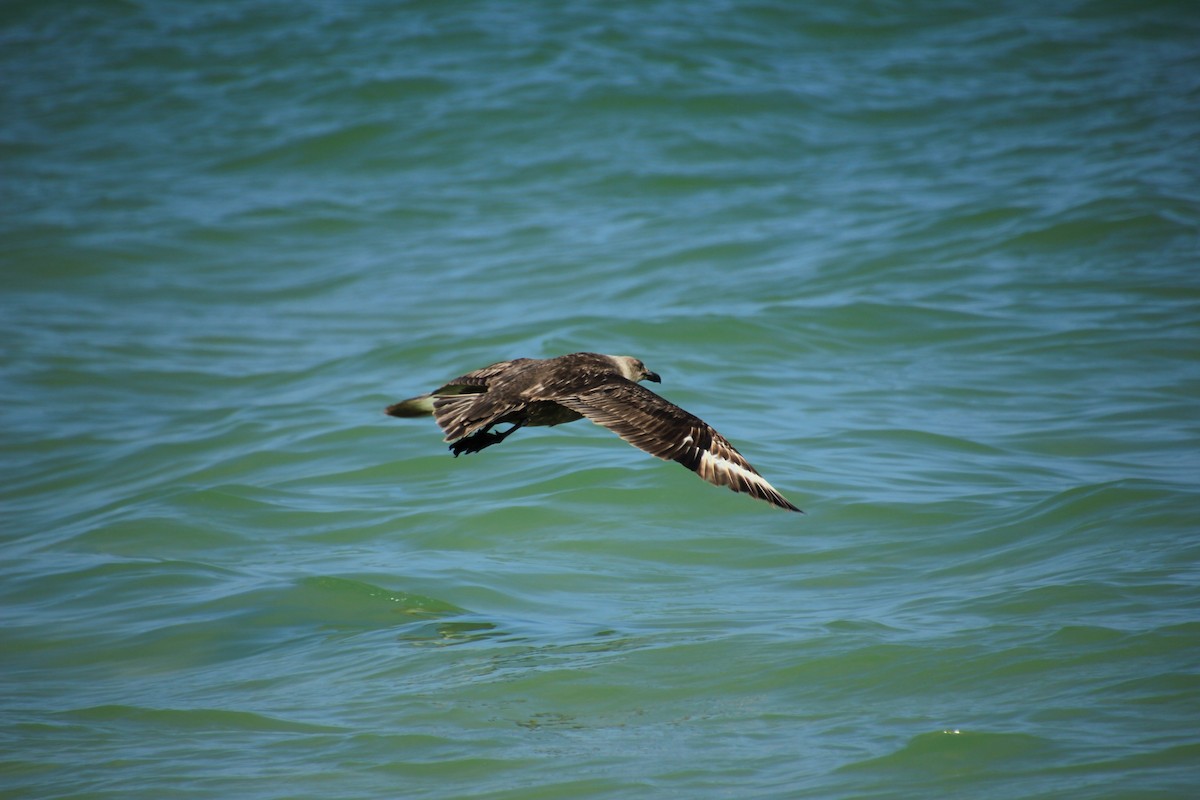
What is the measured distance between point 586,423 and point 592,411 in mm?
4499

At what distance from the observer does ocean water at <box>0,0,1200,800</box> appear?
5.91 m

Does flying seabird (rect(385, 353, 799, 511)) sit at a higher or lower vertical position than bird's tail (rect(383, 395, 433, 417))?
higher

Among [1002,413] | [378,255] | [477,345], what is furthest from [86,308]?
[1002,413]

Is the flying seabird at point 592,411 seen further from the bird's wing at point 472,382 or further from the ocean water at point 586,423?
the ocean water at point 586,423

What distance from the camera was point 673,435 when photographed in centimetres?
602

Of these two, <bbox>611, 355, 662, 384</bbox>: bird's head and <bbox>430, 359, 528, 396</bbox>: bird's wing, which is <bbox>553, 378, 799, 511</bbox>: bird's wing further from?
<bbox>611, 355, 662, 384</bbox>: bird's head

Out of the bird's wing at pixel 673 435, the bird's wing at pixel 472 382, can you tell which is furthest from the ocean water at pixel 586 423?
the bird's wing at pixel 472 382

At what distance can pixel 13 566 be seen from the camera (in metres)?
8.38

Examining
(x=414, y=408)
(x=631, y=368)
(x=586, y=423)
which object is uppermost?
(x=631, y=368)

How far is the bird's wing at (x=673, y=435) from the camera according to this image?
19.4 ft

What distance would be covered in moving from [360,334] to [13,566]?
5058mm

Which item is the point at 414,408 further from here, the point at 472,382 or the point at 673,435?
the point at 673,435

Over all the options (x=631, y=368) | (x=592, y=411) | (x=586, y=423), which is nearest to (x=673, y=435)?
(x=592, y=411)

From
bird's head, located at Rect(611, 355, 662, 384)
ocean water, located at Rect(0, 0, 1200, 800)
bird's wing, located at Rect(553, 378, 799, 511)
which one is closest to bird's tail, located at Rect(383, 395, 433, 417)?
ocean water, located at Rect(0, 0, 1200, 800)
